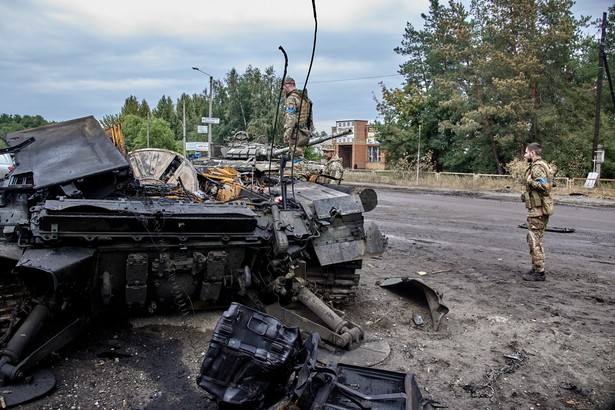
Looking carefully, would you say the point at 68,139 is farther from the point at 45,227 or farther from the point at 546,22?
the point at 546,22

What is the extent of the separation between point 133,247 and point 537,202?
595 cm

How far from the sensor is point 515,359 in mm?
5293

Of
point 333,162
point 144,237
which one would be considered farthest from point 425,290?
point 333,162

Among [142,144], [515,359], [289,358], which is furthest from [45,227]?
[142,144]

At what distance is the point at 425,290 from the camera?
6.93 meters

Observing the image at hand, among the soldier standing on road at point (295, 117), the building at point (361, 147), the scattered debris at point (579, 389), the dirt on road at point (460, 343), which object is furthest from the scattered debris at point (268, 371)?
the building at point (361, 147)

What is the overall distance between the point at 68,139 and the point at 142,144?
39452 mm

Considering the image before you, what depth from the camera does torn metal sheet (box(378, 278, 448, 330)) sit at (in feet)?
20.6

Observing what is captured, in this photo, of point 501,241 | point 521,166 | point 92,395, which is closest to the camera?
point 92,395

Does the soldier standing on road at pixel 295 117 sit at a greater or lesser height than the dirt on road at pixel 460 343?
greater

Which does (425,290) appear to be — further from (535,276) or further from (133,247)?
(133,247)

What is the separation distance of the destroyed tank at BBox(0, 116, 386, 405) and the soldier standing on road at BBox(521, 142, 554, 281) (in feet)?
10.0

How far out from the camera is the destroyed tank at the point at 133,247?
4684 millimetres

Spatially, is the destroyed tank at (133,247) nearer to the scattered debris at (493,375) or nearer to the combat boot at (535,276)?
the scattered debris at (493,375)
